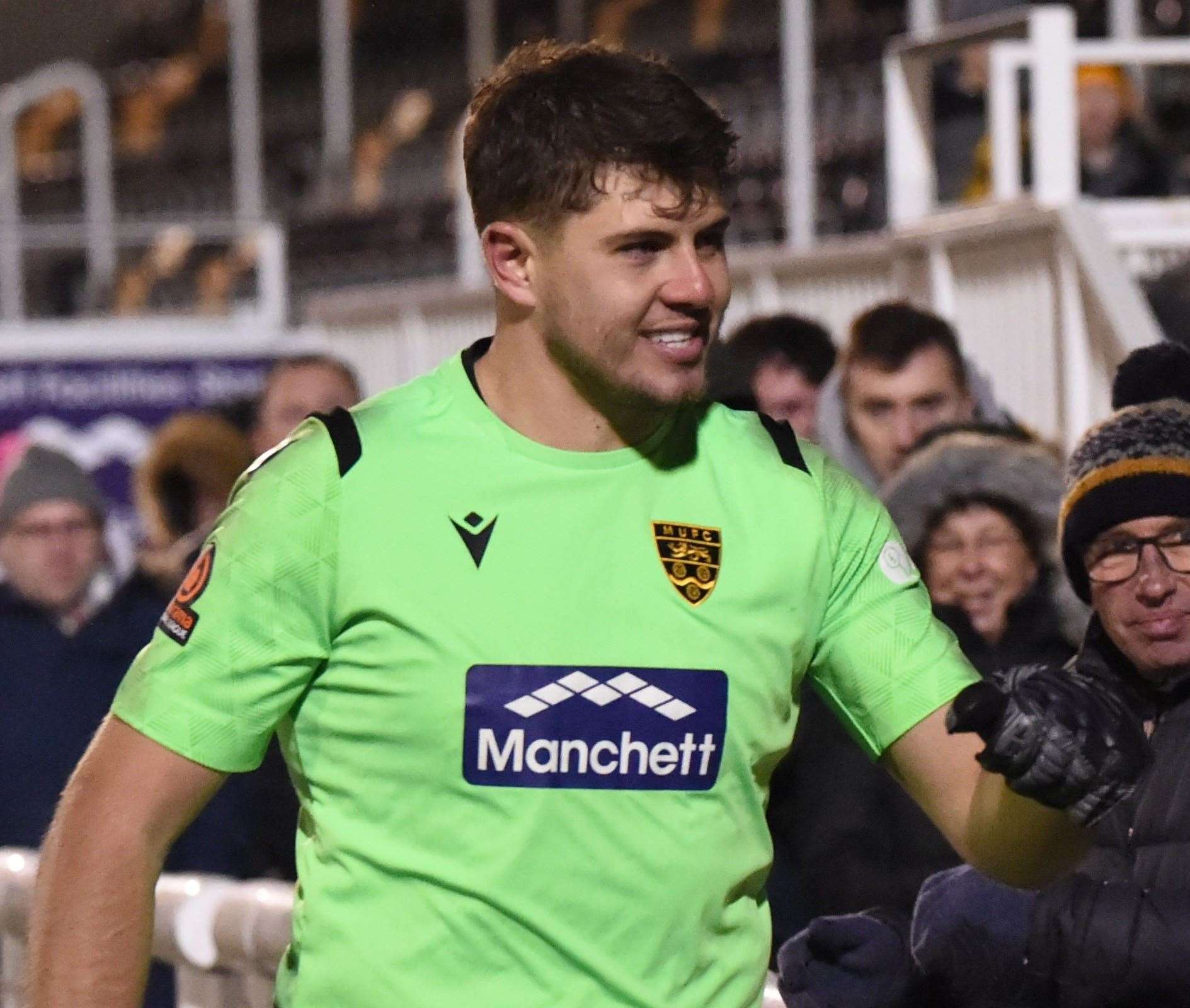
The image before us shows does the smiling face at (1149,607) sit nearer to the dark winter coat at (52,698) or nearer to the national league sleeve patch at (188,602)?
the national league sleeve patch at (188,602)

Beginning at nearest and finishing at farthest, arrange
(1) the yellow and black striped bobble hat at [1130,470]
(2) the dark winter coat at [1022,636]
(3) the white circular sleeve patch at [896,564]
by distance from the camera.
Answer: (3) the white circular sleeve patch at [896,564], (1) the yellow and black striped bobble hat at [1130,470], (2) the dark winter coat at [1022,636]

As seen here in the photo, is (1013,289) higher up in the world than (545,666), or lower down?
higher up

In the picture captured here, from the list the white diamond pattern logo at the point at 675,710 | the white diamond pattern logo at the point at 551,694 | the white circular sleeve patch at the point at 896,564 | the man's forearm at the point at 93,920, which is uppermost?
the white circular sleeve patch at the point at 896,564

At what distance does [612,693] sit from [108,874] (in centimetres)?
53

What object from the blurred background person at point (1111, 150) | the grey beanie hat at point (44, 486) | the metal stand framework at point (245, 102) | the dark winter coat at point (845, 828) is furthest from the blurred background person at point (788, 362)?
the metal stand framework at point (245, 102)

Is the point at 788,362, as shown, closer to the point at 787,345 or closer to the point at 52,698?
the point at 787,345

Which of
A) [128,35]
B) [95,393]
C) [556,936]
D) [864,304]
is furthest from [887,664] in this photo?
[128,35]

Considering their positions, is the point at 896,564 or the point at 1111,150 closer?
the point at 896,564

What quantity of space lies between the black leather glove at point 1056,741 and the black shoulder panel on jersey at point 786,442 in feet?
1.41

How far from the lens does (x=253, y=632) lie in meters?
2.57

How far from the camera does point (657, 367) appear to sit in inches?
102

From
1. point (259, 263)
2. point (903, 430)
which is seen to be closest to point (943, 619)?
point (903, 430)

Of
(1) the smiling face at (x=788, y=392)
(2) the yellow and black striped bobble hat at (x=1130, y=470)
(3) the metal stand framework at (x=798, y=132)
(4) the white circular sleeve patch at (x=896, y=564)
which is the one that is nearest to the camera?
(4) the white circular sleeve patch at (x=896, y=564)

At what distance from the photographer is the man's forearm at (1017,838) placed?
2.51 m
